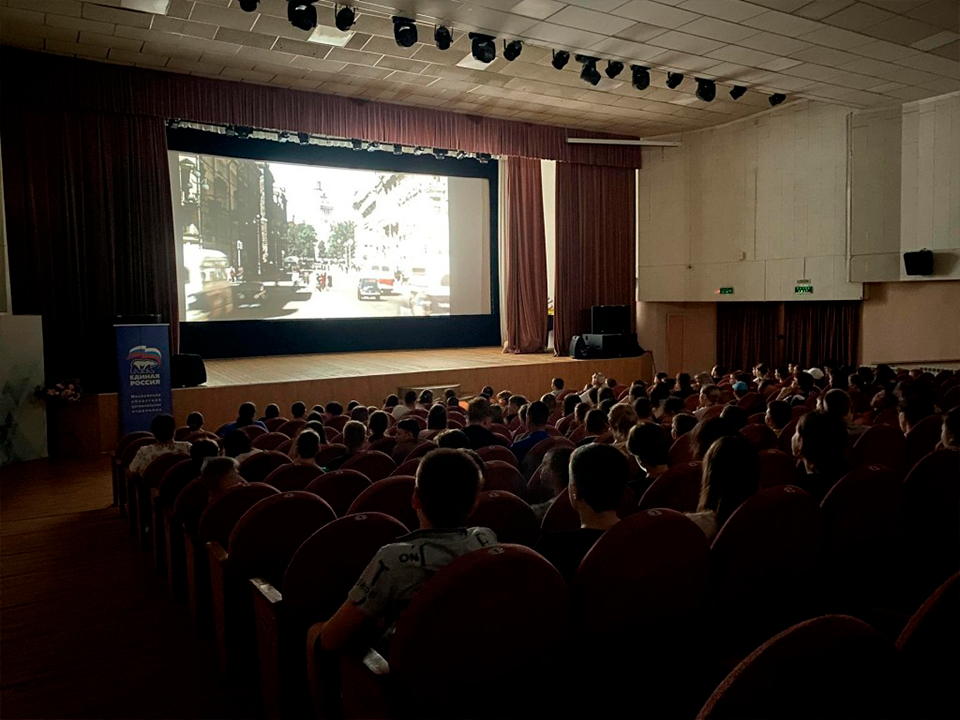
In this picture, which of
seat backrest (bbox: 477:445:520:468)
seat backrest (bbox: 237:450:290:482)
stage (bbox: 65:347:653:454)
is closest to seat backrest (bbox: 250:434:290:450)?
seat backrest (bbox: 237:450:290:482)

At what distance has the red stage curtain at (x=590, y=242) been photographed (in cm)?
1499

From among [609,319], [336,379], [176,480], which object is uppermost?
[609,319]

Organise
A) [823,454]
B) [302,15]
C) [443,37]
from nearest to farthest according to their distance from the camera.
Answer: [823,454] → [302,15] → [443,37]

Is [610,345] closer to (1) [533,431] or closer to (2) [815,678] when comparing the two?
(1) [533,431]

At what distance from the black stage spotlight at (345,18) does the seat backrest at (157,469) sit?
5540 millimetres

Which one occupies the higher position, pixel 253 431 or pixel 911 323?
pixel 911 323

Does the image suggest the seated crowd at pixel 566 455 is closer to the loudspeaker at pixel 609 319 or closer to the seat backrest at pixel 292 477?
the seat backrest at pixel 292 477

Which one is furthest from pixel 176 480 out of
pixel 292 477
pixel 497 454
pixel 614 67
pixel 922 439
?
pixel 614 67

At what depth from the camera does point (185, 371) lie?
405 inches

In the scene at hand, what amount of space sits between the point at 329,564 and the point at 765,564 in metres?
1.51

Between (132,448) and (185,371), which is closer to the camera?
(132,448)

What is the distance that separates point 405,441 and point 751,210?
10.7 meters

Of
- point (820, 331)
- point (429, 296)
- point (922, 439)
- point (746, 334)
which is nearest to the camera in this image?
point (922, 439)

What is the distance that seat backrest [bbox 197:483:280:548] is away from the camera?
11.1 ft
